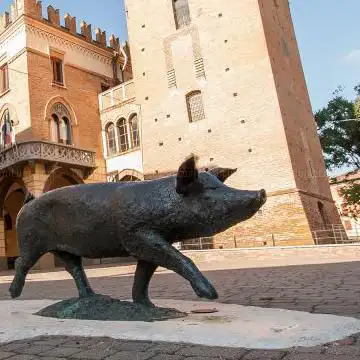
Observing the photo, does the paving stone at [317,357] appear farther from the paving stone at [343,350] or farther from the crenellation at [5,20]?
the crenellation at [5,20]

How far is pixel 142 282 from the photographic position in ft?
13.8

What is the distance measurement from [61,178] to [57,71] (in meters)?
6.40

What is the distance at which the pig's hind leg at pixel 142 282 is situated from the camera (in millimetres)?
4168

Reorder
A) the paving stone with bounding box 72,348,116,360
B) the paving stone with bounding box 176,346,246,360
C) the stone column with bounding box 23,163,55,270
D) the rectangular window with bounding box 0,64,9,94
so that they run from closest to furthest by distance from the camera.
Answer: the paving stone with bounding box 176,346,246,360 < the paving stone with bounding box 72,348,116,360 < the stone column with bounding box 23,163,55,270 < the rectangular window with bounding box 0,64,9,94

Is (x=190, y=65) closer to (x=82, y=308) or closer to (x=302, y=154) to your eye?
(x=302, y=154)

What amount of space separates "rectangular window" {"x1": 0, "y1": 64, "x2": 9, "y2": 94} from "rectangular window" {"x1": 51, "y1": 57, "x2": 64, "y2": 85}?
2559mm

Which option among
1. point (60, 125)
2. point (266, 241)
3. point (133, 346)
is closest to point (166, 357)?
point (133, 346)

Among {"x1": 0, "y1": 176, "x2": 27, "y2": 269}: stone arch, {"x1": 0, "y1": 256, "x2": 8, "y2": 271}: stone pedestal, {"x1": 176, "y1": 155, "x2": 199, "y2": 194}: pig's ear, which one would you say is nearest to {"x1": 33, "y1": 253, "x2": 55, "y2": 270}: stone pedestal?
{"x1": 0, "y1": 256, "x2": 8, "y2": 271}: stone pedestal

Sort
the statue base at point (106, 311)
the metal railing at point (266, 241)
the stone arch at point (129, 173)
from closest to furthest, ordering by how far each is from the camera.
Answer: the statue base at point (106, 311) < the metal railing at point (266, 241) < the stone arch at point (129, 173)

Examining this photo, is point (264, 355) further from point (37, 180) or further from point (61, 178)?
point (61, 178)

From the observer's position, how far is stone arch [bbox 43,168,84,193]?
2030cm

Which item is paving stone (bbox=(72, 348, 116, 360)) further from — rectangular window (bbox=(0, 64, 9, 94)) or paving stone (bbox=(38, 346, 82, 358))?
rectangular window (bbox=(0, 64, 9, 94))

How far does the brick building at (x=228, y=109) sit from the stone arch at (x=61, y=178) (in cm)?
267

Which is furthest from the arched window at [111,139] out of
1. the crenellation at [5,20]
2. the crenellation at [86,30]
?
the crenellation at [5,20]
